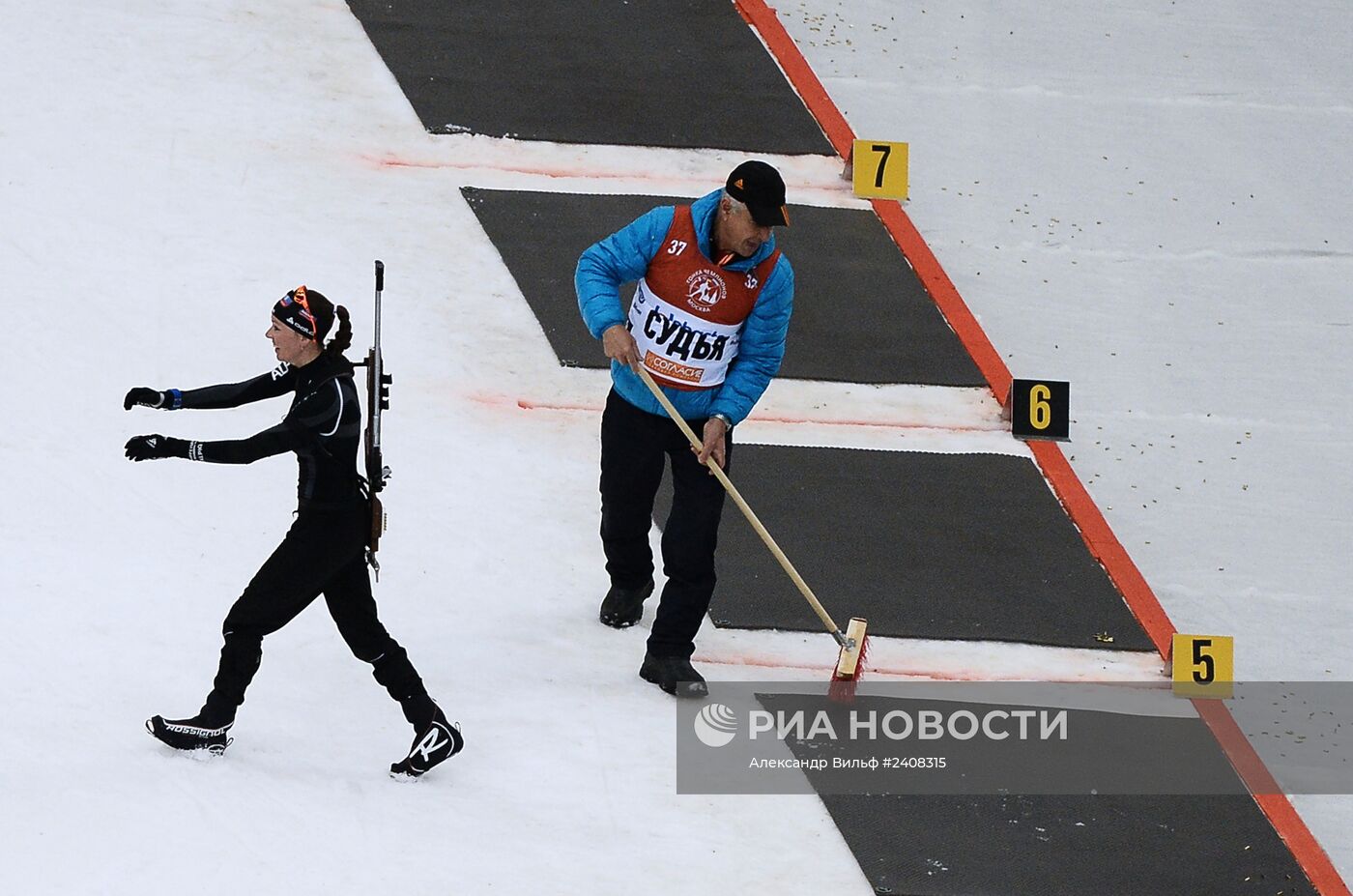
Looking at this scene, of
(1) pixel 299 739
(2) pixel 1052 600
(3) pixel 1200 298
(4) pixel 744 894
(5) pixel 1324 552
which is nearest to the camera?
(4) pixel 744 894

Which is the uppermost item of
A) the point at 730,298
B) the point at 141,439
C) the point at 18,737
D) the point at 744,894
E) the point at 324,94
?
the point at 324,94

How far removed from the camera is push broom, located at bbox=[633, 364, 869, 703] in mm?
5266

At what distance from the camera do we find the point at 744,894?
4.65 metres

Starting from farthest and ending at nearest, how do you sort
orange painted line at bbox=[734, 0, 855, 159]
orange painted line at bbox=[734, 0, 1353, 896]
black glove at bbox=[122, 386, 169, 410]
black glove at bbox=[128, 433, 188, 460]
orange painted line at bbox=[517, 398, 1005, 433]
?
orange painted line at bbox=[734, 0, 855, 159], orange painted line at bbox=[517, 398, 1005, 433], orange painted line at bbox=[734, 0, 1353, 896], black glove at bbox=[122, 386, 169, 410], black glove at bbox=[128, 433, 188, 460]

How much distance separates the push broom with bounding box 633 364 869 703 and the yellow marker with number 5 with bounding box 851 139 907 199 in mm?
3263

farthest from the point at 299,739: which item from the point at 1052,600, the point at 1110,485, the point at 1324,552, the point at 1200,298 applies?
the point at 1200,298

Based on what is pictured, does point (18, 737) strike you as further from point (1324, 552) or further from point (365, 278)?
point (1324, 552)

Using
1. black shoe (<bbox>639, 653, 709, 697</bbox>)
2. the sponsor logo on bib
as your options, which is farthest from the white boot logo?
the sponsor logo on bib

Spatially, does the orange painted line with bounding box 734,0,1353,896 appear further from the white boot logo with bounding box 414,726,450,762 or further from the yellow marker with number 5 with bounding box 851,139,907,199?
the white boot logo with bounding box 414,726,450,762

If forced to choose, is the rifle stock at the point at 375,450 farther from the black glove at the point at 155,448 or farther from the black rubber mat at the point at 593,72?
the black rubber mat at the point at 593,72

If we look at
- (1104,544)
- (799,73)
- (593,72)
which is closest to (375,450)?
(1104,544)

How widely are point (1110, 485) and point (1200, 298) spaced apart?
1.55 meters

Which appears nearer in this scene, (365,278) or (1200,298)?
(365,278)

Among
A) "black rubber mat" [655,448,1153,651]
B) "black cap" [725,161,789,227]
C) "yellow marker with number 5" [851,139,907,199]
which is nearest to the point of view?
"black cap" [725,161,789,227]
